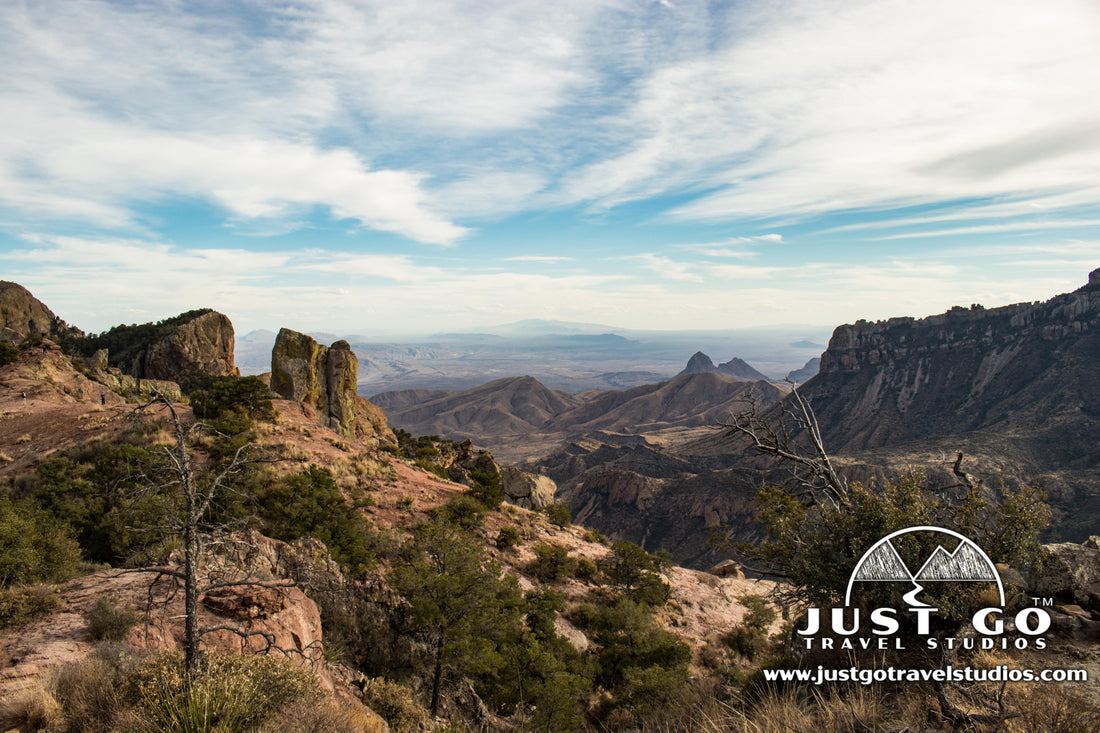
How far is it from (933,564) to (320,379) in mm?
40950

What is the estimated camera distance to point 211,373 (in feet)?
188

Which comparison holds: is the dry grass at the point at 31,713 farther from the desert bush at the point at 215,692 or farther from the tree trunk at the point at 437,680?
the tree trunk at the point at 437,680

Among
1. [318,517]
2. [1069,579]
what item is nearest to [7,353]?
[318,517]

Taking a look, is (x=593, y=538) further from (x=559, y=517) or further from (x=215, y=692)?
(x=215, y=692)

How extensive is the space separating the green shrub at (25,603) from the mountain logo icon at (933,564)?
14.2 m

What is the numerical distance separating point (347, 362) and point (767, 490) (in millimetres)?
38778

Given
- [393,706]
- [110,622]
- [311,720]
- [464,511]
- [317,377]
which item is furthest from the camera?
[317,377]

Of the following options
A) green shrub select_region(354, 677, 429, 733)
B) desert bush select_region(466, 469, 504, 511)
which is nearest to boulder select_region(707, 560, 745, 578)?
desert bush select_region(466, 469, 504, 511)

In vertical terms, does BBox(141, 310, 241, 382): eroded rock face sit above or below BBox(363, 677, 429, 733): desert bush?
above

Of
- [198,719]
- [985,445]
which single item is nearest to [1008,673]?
[198,719]

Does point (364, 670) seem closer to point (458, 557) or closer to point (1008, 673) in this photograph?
point (458, 557)

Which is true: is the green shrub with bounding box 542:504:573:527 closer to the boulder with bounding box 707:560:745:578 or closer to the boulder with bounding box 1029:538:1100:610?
the boulder with bounding box 707:560:745:578

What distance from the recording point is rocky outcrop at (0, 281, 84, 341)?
5303 centimetres

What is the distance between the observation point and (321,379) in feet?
132
